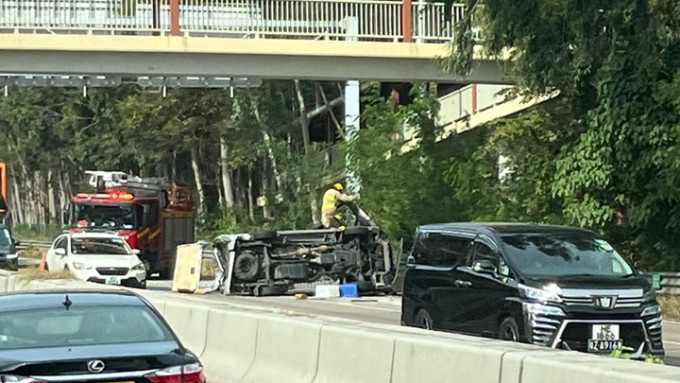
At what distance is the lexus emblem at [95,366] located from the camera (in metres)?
7.88

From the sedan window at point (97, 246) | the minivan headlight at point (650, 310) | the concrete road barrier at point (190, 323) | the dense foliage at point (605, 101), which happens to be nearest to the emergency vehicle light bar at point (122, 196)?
the sedan window at point (97, 246)

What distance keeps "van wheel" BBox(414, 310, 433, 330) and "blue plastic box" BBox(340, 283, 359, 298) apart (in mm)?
11500

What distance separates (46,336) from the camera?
8.39m

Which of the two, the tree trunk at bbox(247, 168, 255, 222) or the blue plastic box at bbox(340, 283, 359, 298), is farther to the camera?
the tree trunk at bbox(247, 168, 255, 222)

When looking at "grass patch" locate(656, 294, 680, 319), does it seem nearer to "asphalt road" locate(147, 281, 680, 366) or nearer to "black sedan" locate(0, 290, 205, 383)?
"asphalt road" locate(147, 281, 680, 366)

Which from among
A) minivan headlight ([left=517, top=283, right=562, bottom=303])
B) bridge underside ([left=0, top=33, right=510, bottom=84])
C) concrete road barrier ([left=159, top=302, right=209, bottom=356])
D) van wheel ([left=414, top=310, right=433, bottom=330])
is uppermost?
bridge underside ([left=0, top=33, right=510, bottom=84])

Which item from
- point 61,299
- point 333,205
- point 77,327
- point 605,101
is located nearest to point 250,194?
point 333,205

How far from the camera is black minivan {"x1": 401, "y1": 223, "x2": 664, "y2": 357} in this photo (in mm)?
14742

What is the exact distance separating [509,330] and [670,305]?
422 inches

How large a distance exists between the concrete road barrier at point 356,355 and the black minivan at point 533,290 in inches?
134

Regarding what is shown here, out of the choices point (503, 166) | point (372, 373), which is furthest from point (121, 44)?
point (372, 373)

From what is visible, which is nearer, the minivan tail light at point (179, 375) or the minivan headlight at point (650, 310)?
the minivan tail light at point (179, 375)

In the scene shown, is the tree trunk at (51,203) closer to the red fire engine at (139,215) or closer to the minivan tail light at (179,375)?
the red fire engine at (139,215)

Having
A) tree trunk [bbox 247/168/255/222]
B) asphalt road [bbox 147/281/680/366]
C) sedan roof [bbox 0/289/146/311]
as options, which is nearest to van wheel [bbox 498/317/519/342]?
asphalt road [bbox 147/281/680/366]
